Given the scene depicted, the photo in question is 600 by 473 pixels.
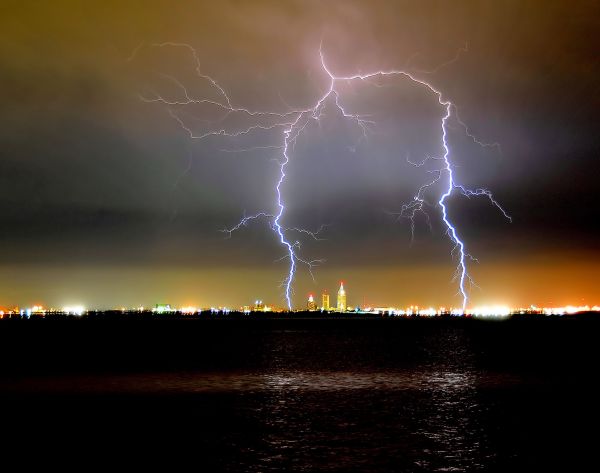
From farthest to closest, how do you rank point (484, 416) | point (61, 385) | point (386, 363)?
1. point (386, 363)
2. point (61, 385)
3. point (484, 416)

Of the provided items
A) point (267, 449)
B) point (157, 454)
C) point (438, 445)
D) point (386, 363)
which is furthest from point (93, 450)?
point (386, 363)

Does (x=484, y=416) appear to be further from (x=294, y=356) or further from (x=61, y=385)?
(x=294, y=356)

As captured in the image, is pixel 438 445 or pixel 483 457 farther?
pixel 438 445

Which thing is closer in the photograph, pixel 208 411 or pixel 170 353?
pixel 208 411

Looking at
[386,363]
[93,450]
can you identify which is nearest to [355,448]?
[93,450]

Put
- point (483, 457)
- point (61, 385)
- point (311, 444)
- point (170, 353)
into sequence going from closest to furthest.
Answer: point (483, 457) < point (311, 444) < point (61, 385) < point (170, 353)

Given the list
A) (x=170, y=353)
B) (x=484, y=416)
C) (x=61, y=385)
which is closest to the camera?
(x=484, y=416)

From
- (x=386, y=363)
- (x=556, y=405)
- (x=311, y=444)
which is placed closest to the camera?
(x=311, y=444)

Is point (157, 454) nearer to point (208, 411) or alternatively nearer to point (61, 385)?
point (208, 411)
